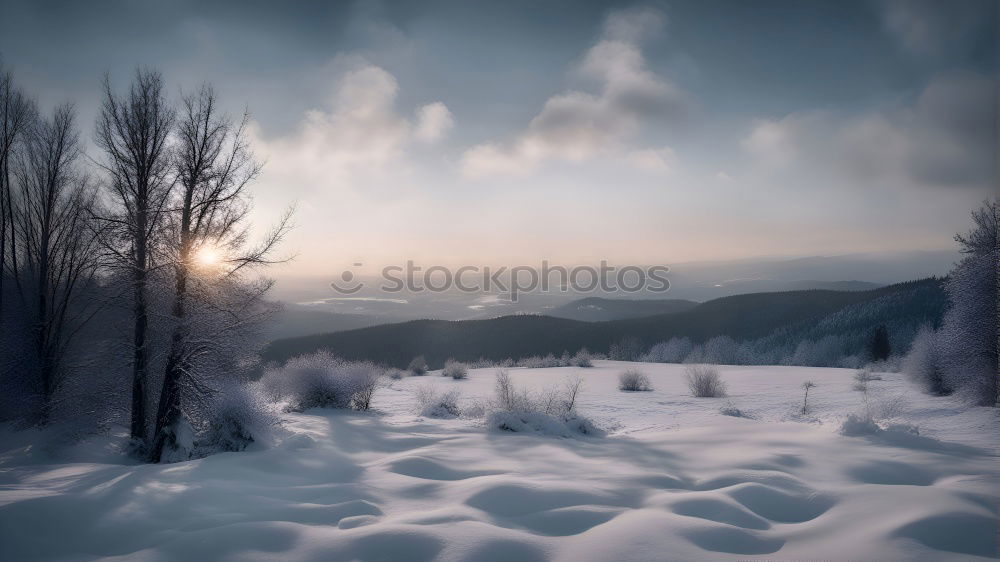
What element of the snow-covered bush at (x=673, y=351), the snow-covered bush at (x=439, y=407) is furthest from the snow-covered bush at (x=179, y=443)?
the snow-covered bush at (x=673, y=351)

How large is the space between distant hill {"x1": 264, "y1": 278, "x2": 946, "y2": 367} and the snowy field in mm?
55877

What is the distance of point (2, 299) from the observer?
1184 cm

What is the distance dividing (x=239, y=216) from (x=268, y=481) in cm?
635

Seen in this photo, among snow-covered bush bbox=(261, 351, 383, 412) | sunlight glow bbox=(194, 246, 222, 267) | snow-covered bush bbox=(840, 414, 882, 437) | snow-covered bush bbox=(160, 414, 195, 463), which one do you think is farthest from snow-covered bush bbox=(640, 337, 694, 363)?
sunlight glow bbox=(194, 246, 222, 267)

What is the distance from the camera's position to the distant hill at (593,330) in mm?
61906

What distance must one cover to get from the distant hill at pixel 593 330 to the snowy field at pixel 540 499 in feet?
183

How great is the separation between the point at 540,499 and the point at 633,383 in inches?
621

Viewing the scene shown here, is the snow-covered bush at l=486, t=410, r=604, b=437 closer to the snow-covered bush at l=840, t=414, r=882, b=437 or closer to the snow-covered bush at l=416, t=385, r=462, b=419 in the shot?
the snow-covered bush at l=416, t=385, r=462, b=419

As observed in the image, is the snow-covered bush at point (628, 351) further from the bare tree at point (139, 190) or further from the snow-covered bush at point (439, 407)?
the bare tree at point (139, 190)

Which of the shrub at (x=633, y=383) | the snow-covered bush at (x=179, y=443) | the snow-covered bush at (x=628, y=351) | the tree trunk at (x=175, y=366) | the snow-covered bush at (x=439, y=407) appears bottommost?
the snow-covered bush at (x=628, y=351)

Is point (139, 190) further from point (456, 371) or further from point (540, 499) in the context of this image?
point (456, 371)

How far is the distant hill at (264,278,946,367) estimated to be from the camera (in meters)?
61.9

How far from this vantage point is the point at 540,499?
4449 millimetres

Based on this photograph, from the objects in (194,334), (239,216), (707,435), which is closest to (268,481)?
(194,334)
